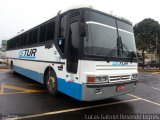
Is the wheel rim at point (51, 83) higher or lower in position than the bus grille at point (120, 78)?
lower

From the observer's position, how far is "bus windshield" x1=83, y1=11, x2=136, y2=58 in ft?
20.1

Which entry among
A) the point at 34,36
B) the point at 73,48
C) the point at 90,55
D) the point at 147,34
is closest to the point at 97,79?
the point at 90,55

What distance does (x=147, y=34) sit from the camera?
3775 cm

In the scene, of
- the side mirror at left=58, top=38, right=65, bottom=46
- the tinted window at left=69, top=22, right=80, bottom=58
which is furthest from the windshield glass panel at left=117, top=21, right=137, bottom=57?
the side mirror at left=58, top=38, right=65, bottom=46

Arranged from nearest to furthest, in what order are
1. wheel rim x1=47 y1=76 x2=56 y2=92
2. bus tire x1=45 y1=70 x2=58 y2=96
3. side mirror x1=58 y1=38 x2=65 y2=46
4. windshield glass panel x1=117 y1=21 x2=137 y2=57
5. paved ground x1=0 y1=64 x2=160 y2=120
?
paved ground x1=0 y1=64 x2=160 y2=120 → windshield glass panel x1=117 y1=21 x2=137 y2=57 → side mirror x1=58 y1=38 x2=65 y2=46 → bus tire x1=45 y1=70 x2=58 y2=96 → wheel rim x1=47 y1=76 x2=56 y2=92

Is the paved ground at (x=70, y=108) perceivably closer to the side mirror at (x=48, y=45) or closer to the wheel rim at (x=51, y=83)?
the wheel rim at (x=51, y=83)

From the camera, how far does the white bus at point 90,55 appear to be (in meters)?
6.01

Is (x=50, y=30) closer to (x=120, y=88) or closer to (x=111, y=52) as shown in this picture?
(x=111, y=52)

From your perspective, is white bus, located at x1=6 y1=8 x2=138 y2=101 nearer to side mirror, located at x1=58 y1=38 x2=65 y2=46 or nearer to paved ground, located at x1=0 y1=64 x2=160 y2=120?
side mirror, located at x1=58 y1=38 x2=65 y2=46

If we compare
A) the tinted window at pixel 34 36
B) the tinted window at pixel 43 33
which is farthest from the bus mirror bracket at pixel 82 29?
the tinted window at pixel 34 36

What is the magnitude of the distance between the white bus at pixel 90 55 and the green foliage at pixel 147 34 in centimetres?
3114

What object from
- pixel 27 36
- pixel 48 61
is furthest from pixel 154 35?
pixel 48 61

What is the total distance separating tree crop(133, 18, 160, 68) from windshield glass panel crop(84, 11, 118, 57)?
32051 millimetres

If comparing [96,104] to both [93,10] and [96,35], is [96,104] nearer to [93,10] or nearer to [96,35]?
[96,35]
